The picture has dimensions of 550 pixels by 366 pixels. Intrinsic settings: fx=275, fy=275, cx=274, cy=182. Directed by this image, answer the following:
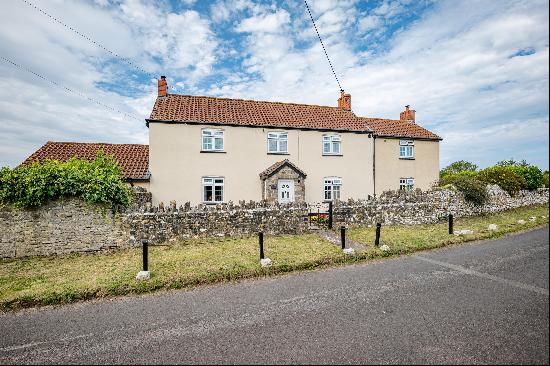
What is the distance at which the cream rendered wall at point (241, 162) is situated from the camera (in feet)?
56.0

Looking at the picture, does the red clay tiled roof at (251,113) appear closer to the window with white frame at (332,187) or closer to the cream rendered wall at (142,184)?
the window with white frame at (332,187)

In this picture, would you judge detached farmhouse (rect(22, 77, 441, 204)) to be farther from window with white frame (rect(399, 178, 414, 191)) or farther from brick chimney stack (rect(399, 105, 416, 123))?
brick chimney stack (rect(399, 105, 416, 123))

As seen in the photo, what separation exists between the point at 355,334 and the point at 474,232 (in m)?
9.84

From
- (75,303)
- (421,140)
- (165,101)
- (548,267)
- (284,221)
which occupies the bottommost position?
(75,303)

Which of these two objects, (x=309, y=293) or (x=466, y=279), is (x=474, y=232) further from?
(x=309, y=293)

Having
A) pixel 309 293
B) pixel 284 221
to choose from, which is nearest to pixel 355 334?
pixel 309 293

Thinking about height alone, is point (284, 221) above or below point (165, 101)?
below

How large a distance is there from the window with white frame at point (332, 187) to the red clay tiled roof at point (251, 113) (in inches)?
148

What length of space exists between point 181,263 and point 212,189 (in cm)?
1013

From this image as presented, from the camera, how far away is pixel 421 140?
22609 mm

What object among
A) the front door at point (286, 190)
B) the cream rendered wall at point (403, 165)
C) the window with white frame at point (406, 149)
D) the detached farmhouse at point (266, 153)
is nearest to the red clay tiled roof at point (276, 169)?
the detached farmhouse at point (266, 153)

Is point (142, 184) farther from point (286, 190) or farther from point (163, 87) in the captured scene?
point (286, 190)

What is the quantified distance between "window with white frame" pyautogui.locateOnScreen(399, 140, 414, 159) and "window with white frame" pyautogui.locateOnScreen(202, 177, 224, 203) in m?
14.4

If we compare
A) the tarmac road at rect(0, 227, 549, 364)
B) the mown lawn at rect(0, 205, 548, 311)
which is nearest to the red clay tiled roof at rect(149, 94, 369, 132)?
the mown lawn at rect(0, 205, 548, 311)
